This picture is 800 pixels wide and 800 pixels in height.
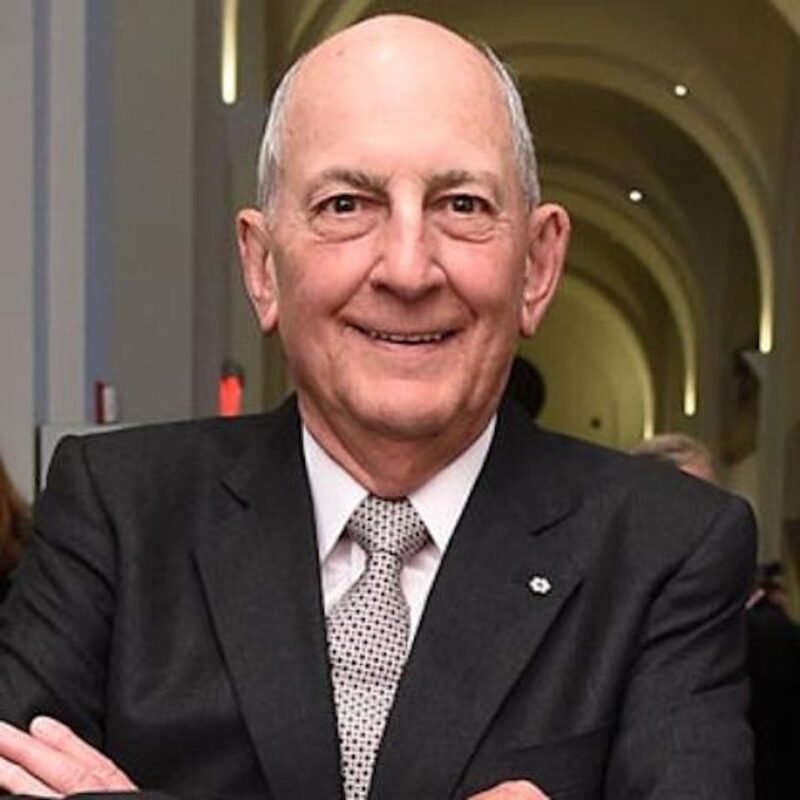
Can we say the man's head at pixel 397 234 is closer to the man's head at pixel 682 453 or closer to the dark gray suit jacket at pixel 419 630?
the dark gray suit jacket at pixel 419 630

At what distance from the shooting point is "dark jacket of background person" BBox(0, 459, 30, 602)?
3975mm

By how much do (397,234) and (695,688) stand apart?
527 mm

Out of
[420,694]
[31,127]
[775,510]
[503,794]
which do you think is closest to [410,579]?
[420,694]

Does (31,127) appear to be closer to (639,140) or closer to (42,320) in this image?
(42,320)

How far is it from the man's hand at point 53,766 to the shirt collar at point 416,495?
29 cm

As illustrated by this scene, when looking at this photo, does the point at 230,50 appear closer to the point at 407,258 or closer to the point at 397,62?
the point at 397,62

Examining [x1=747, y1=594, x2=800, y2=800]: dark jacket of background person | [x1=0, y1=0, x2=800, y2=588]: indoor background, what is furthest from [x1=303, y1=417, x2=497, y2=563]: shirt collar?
[x1=0, y1=0, x2=800, y2=588]: indoor background

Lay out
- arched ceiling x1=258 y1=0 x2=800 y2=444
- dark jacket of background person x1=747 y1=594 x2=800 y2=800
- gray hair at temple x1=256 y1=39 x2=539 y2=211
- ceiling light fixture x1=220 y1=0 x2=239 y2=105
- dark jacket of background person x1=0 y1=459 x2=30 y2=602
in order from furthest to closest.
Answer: arched ceiling x1=258 y1=0 x2=800 y2=444, ceiling light fixture x1=220 y1=0 x2=239 y2=105, dark jacket of background person x1=747 y1=594 x2=800 y2=800, dark jacket of background person x1=0 y1=459 x2=30 y2=602, gray hair at temple x1=256 y1=39 x2=539 y2=211

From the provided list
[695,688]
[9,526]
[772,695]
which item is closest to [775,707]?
[772,695]

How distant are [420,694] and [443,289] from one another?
38 centimetres

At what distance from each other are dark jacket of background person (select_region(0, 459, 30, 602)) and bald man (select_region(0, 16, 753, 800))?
199 cm

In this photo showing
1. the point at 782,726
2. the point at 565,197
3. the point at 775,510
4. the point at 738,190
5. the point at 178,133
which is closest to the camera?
the point at 782,726

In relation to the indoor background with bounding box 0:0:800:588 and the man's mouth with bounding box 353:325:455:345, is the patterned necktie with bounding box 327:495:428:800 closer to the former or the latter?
the man's mouth with bounding box 353:325:455:345

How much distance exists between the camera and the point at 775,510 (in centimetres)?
1557
